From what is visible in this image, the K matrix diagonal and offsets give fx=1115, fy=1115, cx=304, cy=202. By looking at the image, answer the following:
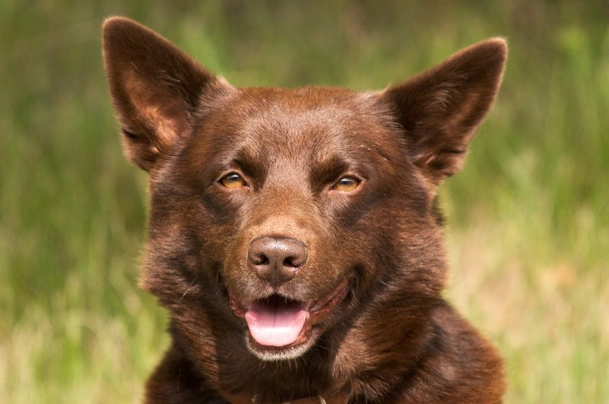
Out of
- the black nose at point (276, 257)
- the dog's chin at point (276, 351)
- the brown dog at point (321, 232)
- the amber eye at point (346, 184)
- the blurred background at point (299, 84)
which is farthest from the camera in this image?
the blurred background at point (299, 84)

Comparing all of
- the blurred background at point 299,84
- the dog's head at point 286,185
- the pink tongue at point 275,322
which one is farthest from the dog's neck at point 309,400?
the blurred background at point 299,84

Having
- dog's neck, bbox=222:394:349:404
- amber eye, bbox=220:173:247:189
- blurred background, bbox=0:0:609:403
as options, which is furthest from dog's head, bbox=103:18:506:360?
blurred background, bbox=0:0:609:403

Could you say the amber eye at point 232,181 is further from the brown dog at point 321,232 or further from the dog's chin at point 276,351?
the dog's chin at point 276,351

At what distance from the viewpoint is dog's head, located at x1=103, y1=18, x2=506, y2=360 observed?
152 inches

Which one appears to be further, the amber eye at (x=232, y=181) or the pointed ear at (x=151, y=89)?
the pointed ear at (x=151, y=89)

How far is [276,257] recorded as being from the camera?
145 inches

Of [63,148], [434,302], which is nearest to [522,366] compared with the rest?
[434,302]

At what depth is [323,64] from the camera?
8.02 metres

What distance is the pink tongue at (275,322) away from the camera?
3.81 metres

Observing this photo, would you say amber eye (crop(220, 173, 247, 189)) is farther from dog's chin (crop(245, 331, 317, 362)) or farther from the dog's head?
dog's chin (crop(245, 331, 317, 362))

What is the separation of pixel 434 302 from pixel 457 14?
4.52 meters

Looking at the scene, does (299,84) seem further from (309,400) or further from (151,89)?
(309,400)

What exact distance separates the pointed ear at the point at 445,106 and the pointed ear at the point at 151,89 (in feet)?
2.51

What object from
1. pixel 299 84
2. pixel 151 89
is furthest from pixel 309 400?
pixel 299 84
